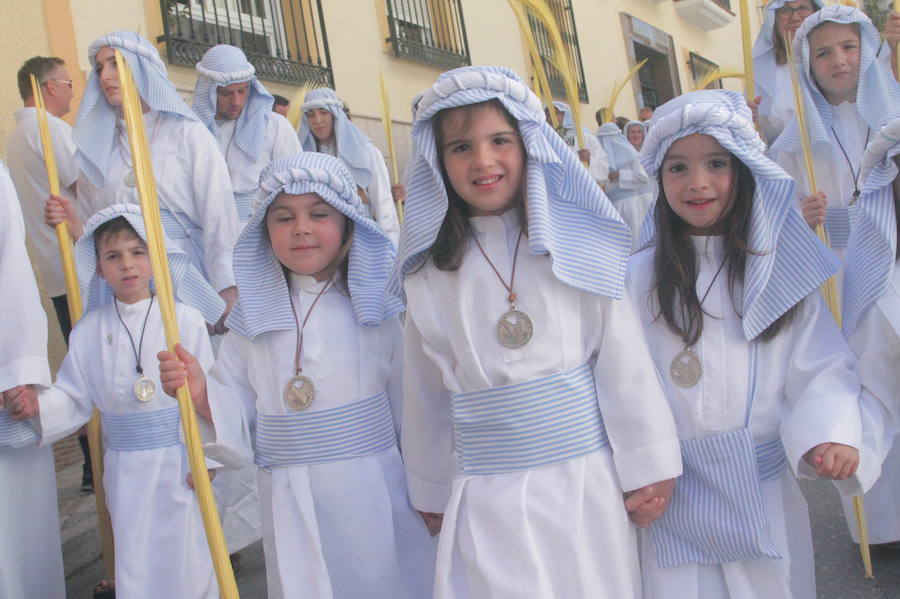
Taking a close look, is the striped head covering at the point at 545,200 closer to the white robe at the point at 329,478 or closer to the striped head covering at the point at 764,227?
the striped head covering at the point at 764,227

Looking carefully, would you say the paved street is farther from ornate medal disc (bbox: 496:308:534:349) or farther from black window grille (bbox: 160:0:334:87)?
black window grille (bbox: 160:0:334:87)

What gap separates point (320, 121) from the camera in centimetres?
687

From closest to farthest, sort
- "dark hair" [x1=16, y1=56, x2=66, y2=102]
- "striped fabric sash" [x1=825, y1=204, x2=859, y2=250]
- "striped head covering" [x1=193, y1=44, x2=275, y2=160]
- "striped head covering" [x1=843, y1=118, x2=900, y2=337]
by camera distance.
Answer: "striped head covering" [x1=843, y1=118, x2=900, y2=337] → "striped fabric sash" [x1=825, y1=204, x2=859, y2=250] → "striped head covering" [x1=193, y1=44, x2=275, y2=160] → "dark hair" [x1=16, y1=56, x2=66, y2=102]

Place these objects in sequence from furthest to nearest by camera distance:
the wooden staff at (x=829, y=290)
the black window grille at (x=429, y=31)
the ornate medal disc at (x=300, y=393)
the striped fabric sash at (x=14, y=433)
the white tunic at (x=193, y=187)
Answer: the black window grille at (x=429, y=31) < the white tunic at (x=193, y=187) < the striped fabric sash at (x=14, y=433) < the wooden staff at (x=829, y=290) < the ornate medal disc at (x=300, y=393)

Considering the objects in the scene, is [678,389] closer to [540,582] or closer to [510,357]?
[510,357]

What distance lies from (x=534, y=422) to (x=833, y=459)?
729 millimetres

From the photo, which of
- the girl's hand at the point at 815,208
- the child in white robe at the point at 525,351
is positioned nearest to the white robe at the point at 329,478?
the child in white robe at the point at 525,351

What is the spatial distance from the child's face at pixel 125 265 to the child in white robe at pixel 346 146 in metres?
2.99

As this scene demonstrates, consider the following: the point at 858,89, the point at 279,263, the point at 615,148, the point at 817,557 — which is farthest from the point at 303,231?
the point at 615,148

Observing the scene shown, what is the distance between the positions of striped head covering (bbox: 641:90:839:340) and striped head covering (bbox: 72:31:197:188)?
272cm

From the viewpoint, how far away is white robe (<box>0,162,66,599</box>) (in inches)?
139

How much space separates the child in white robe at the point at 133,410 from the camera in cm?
357

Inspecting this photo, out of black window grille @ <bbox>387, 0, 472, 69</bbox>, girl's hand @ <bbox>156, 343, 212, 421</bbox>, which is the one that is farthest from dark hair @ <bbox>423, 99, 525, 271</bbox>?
black window grille @ <bbox>387, 0, 472, 69</bbox>

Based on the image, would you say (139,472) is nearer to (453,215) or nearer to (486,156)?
(453,215)
